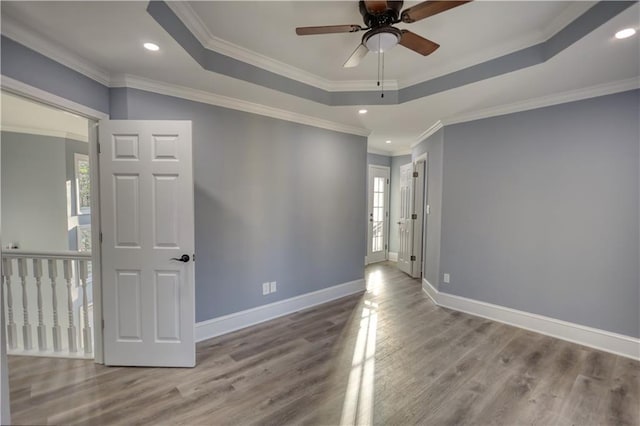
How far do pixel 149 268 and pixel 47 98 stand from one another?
4.65 feet

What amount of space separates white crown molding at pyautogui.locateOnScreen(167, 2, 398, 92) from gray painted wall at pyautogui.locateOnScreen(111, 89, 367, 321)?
2.07 feet

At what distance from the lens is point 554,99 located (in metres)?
2.99

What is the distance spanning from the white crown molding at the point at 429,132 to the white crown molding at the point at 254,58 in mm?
1099

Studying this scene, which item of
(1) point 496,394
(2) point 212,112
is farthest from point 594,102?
(2) point 212,112

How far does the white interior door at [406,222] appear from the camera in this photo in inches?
211

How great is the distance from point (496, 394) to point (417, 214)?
3.31 meters

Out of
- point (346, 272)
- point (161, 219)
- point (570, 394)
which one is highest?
point (161, 219)

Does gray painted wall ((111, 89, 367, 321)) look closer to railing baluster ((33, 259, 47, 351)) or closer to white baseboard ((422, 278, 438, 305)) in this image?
white baseboard ((422, 278, 438, 305))

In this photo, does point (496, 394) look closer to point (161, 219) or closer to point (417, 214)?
point (161, 219)

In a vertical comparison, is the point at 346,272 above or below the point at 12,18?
below

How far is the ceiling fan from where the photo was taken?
1635 mm

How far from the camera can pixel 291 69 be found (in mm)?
2883

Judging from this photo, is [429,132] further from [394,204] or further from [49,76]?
[49,76]

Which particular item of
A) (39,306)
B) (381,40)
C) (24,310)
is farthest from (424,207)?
(24,310)
